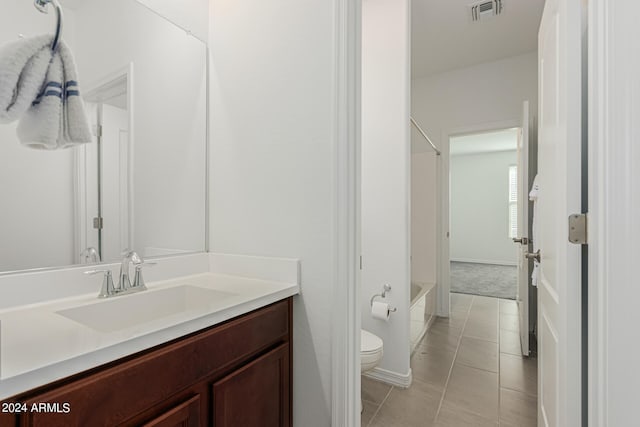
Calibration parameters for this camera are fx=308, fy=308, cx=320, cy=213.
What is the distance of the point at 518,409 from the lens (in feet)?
5.86

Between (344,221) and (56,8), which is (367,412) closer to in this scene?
(344,221)

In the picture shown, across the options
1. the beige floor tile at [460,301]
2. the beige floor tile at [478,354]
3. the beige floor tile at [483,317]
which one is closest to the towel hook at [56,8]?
the beige floor tile at [478,354]

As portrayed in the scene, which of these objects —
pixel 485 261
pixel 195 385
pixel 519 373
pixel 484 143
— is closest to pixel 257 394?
pixel 195 385

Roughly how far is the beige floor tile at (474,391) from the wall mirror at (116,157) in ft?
5.85

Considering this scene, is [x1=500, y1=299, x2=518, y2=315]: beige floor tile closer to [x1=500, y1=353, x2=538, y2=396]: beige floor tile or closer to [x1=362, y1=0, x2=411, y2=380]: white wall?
[x1=500, y1=353, x2=538, y2=396]: beige floor tile

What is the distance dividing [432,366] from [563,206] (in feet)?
5.84

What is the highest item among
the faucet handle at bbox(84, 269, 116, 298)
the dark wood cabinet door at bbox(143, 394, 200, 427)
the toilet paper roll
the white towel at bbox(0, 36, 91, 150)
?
the white towel at bbox(0, 36, 91, 150)

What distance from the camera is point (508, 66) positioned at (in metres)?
3.28

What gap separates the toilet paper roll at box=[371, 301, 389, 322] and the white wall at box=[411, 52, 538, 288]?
1721mm

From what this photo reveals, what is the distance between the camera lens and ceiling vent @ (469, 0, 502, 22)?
2.47m

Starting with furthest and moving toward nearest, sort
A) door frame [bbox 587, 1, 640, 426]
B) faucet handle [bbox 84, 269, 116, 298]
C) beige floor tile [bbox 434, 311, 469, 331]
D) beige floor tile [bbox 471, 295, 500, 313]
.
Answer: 1. beige floor tile [bbox 471, 295, 500, 313]
2. beige floor tile [bbox 434, 311, 469, 331]
3. faucet handle [bbox 84, 269, 116, 298]
4. door frame [bbox 587, 1, 640, 426]

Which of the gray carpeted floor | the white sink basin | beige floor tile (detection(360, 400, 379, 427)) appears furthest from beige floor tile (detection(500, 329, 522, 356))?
the white sink basin

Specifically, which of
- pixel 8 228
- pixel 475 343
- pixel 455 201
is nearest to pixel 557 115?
pixel 8 228

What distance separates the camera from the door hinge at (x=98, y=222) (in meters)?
1.16
